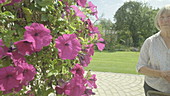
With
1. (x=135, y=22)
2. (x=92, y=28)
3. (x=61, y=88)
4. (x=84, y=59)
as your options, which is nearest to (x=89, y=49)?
(x=84, y=59)

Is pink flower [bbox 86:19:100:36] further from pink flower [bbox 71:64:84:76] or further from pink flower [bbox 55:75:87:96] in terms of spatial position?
pink flower [bbox 55:75:87:96]

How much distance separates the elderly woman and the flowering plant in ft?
2.87

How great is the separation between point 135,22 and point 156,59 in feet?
105

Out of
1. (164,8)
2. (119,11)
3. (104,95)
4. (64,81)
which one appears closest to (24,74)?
(64,81)

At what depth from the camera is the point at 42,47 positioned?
740 millimetres

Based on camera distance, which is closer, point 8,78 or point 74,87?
point 8,78

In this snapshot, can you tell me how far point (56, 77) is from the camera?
949mm

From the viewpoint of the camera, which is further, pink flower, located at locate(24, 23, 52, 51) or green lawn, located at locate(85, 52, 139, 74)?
green lawn, located at locate(85, 52, 139, 74)

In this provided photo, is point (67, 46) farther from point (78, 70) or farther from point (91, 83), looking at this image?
point (91, 83)

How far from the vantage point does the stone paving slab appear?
4793 millimetres

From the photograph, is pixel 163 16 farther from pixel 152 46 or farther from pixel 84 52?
pixel 84 52

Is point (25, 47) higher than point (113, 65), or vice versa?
point (25, 47)

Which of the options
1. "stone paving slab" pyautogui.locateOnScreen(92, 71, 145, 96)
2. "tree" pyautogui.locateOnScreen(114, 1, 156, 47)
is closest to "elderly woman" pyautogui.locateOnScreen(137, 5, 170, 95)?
"stone paving slab" pyautogui.locateOnScreen(92, 71, 145, 96)

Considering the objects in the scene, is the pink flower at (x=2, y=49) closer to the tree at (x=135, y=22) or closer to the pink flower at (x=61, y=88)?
the pink flower at (x=61, y=88)
